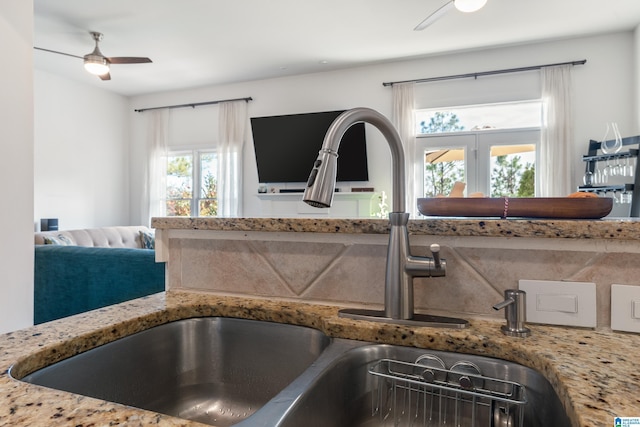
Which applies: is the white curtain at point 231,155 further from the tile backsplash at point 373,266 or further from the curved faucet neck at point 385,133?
the curved faucet neck at point 385,133

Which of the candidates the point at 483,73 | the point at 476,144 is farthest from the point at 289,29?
the point at 476,144

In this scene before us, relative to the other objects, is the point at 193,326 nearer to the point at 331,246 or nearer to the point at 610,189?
the point at 331,246

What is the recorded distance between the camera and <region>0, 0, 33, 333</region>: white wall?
1.94 metres

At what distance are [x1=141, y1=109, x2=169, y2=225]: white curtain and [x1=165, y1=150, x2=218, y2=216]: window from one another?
8 centimetres

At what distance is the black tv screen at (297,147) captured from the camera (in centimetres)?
455

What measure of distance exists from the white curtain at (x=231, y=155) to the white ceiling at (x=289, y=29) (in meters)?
0.65

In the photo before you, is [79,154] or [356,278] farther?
[79,154]

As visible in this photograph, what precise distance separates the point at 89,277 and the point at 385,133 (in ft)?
8.49

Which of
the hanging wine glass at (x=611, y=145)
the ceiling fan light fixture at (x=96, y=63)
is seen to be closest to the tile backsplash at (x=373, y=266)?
the ceiling fan light fixture at (x=96, y=63)

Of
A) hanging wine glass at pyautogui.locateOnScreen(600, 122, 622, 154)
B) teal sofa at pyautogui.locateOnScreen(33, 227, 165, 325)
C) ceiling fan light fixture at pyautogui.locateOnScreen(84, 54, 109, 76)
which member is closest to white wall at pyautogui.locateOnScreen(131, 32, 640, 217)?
hanging wine glass at pyautogui.locateOnScreen(600, 122, 622, 154)

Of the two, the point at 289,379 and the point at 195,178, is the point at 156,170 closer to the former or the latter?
the point at 195,178

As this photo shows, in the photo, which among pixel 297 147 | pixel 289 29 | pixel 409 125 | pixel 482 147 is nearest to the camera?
pixel 289 29

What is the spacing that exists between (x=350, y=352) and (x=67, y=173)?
18.1ft

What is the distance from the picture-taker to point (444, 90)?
440 cm
